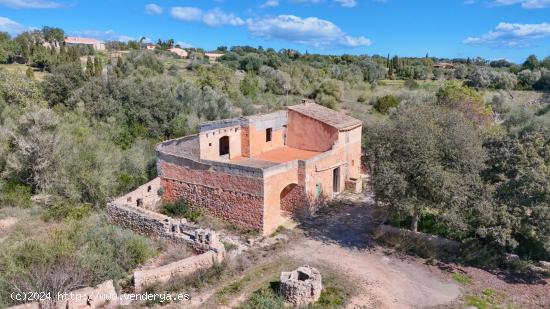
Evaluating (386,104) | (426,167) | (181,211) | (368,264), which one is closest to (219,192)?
(181,211)

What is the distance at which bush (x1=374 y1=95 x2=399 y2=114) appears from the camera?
40.9 m

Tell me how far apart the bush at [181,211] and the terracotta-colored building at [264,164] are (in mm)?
352

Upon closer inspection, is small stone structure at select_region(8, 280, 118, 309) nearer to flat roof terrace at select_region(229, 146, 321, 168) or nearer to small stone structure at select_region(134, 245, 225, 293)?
small stone structure at select_region(134, 245, 225, 293)

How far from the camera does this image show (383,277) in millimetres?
13555

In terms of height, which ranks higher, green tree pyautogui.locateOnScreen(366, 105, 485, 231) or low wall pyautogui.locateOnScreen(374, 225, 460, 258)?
green tree pyautogui.locateOnScreen(366, 105, 485, 231)

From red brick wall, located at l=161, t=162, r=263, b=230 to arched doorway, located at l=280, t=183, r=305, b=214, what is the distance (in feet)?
7.46

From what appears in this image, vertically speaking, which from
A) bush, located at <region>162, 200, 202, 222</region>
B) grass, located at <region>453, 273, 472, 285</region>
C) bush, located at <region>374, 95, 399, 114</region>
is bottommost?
grass, located at <region>453, 273, 472, 285</region>

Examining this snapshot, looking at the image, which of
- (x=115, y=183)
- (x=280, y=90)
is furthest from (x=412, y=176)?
(x=280, y=90)

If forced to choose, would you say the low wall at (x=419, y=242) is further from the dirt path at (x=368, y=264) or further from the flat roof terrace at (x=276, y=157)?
the flat roof terrace at (x=276, y=157)

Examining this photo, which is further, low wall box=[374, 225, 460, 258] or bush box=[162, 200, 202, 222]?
bush box=[162, 200, 202, 222]

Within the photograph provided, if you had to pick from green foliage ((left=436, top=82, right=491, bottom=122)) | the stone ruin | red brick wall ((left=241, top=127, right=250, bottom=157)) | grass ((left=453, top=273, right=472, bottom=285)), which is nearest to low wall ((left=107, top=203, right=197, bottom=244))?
the stone ruin

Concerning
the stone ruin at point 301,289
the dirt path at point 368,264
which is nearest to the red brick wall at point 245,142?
the dirt path at point 368,264

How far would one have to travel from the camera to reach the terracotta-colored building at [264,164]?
1730 cm

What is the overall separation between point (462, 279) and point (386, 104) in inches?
1164
